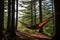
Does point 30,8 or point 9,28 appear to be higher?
point 30,8

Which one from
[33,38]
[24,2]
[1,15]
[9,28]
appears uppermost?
[24,2]

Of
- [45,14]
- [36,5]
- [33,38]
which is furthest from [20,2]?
[33,38]

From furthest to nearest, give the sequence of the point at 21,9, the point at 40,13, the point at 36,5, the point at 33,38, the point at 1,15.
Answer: the point at 21,9, the point at 36,5, the point at 40,13, the point at 33,38, the point at 1,15

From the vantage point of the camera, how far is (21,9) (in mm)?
5582

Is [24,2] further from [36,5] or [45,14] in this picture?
[45,14]

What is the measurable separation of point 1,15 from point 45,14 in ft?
12.2
